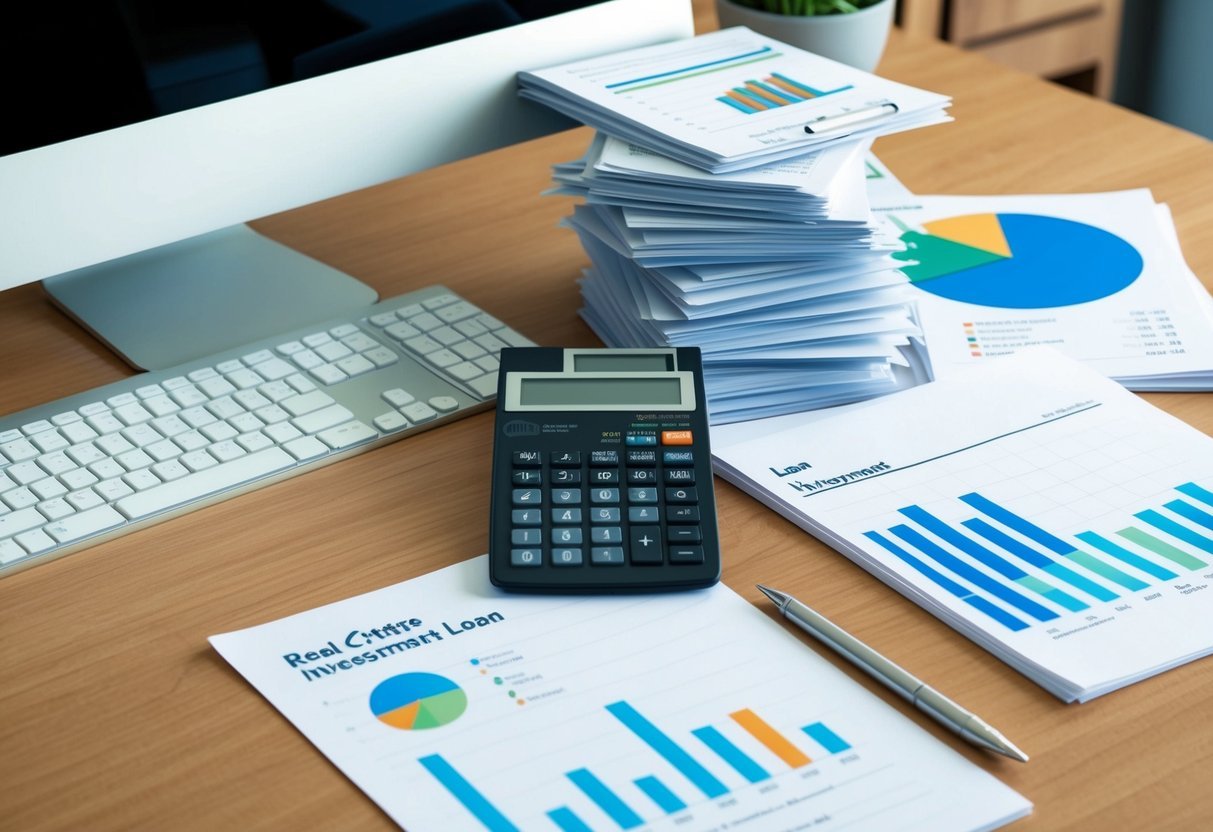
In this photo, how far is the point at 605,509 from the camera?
640 millimetres

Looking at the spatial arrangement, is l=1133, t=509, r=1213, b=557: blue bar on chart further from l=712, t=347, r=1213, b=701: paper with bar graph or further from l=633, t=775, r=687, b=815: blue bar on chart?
l=633, t=775, r=687, b=815: blue bar on chart

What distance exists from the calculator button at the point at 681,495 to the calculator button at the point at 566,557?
0.18 feet

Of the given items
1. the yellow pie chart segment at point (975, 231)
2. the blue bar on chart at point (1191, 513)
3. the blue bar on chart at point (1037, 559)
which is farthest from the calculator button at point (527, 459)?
the yellow pie chart segment at point (975, 231)

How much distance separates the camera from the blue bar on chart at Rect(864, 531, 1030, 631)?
59 cm

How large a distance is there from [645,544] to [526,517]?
0.06 metres

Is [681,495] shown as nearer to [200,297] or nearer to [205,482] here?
[205,482]

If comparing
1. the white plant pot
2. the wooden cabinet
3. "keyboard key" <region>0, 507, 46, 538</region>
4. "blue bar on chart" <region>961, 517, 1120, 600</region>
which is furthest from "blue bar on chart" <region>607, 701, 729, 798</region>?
the wooden cabinet

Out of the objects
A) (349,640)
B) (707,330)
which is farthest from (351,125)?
(349,640)

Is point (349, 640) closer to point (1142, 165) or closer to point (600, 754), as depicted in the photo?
point (600, 754)

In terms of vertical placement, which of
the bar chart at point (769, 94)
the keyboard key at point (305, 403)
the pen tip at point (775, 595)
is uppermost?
the bar chart at point (769, 94)

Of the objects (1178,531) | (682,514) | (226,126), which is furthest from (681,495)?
(226,126)

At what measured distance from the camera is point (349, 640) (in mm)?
595

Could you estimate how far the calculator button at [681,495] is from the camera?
644mm

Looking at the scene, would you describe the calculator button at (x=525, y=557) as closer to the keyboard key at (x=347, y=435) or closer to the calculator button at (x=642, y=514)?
the calculator button at (x=642, y=514)
